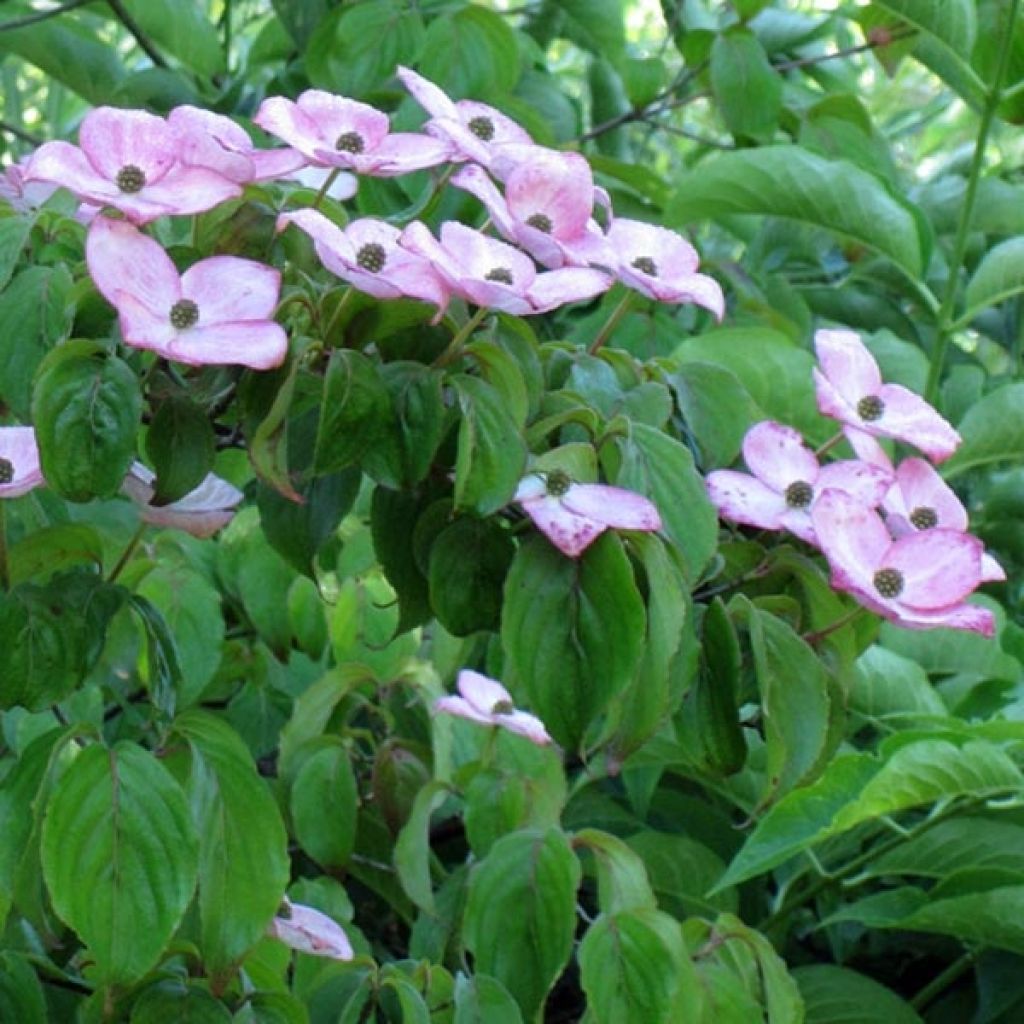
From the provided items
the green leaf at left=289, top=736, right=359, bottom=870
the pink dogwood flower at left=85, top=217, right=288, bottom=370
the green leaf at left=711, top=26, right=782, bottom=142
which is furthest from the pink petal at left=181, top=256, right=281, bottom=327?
the green leaf at left=711, top=26, right=782, bottom=142

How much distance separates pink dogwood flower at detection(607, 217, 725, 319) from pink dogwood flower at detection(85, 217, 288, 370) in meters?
0.15

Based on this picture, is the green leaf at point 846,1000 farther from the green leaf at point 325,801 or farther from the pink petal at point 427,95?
the pink petal at point 427,95

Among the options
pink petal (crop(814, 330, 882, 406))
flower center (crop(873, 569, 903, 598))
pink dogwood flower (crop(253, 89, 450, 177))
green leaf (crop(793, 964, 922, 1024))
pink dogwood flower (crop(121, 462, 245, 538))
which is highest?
pink dogwood flower (crop(253, 89, 450, 177))

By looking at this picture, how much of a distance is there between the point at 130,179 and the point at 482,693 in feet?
1.55

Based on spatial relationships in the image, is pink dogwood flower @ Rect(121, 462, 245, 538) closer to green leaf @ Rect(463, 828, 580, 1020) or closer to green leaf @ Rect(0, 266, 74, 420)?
green leaf @ Rect(0, 266, 74, 420)

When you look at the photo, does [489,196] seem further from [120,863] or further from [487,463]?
[120,863]

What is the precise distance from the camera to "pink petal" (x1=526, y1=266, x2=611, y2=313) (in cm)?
64

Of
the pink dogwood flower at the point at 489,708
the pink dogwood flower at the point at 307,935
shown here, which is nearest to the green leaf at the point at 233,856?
the pink dogwood flower at the point at 307,935

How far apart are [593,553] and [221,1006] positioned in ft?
0.80

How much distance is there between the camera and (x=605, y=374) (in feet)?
2.38

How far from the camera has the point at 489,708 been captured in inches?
40.6

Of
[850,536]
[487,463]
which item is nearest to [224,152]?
[487,463]

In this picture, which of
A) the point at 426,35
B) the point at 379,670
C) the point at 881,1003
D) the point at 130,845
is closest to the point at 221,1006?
the point at 130,845

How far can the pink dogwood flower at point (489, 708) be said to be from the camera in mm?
998
